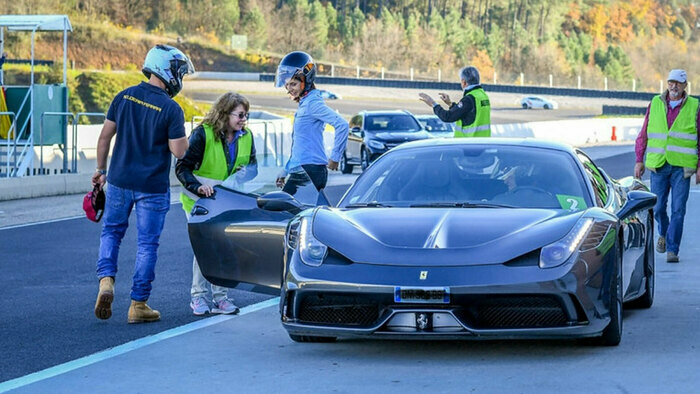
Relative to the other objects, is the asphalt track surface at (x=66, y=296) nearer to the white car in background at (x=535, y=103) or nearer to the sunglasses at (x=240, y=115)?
the sunglasses at (x=240, y=115)

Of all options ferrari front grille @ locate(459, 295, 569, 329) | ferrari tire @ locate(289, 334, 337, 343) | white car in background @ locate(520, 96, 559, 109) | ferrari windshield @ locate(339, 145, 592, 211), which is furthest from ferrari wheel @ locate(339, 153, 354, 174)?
white car in background @ locate(520, 96, 559, 109)

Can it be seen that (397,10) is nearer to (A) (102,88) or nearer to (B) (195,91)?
(B) (195,91)

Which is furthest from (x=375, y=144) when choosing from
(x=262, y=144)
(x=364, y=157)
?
(x=262, y=144)

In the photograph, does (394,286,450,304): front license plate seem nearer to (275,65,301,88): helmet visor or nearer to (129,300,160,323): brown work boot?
(129,300,160,323): brown work boot

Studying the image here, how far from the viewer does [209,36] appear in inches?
5271

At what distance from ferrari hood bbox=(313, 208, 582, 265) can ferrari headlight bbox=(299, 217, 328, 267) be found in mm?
38

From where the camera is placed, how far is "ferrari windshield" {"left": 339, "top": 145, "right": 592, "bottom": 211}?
26.4 feet

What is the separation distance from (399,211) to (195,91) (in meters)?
82.1

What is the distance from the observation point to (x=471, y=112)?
45.1 ft

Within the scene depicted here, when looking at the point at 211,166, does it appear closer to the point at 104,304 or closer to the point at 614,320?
the point at 104,304

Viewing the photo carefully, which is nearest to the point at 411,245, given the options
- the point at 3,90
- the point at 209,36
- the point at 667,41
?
the point at 3,90

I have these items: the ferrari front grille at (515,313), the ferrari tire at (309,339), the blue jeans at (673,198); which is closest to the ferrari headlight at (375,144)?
the blue jeans at (673,198)

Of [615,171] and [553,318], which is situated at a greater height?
[553,318]

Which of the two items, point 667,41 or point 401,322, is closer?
point 401,322
